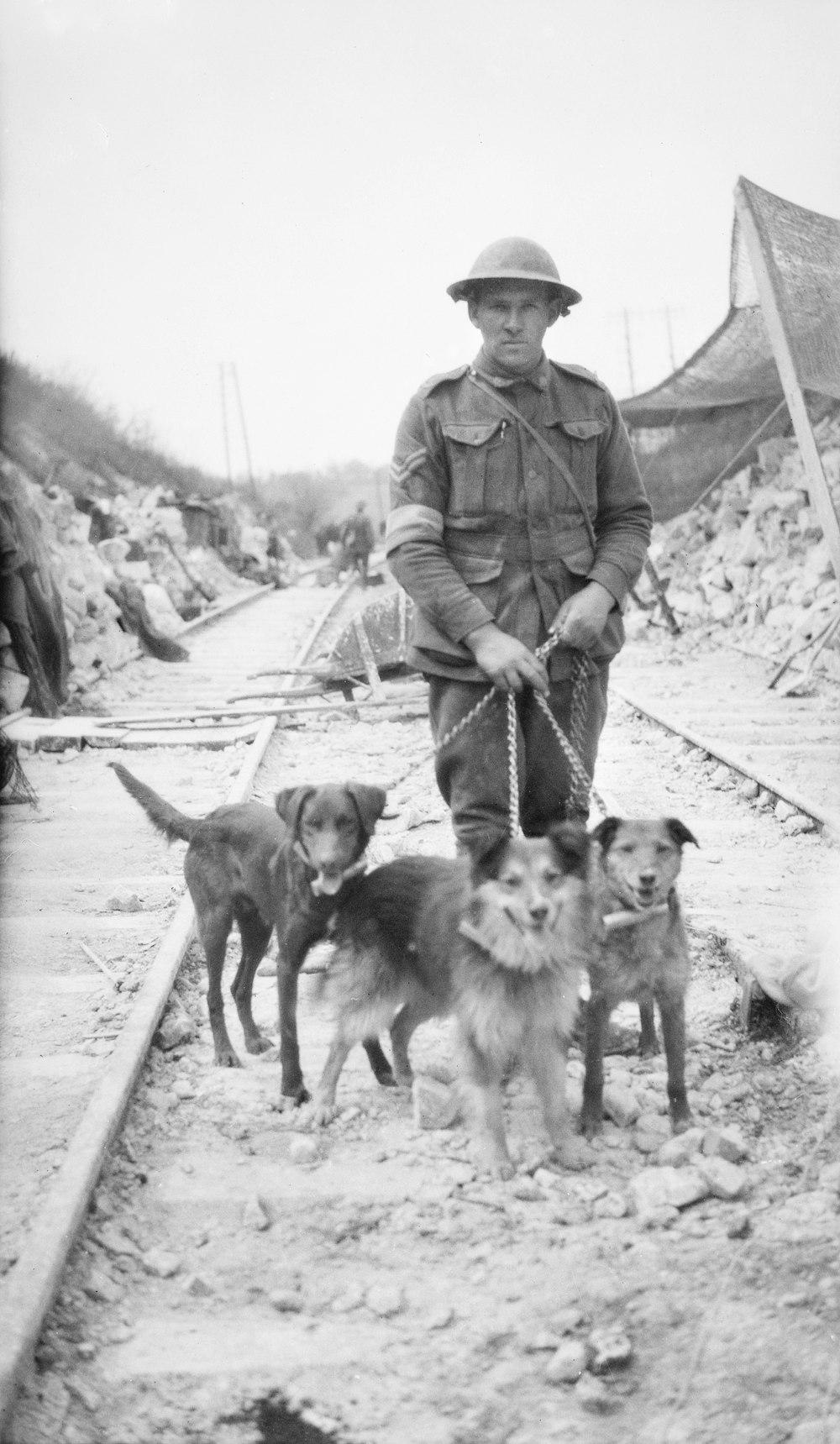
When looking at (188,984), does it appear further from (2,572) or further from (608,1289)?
(2,572)

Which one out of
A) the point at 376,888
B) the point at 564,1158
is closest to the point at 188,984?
the point at 376,888

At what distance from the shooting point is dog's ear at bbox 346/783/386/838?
3299 millimetres

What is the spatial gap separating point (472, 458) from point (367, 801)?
111 centimetres

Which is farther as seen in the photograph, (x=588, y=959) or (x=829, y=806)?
(x=829, y=806)

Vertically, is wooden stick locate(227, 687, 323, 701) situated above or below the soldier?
below

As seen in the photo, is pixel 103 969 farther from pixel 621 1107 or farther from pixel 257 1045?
pixel 621 1107

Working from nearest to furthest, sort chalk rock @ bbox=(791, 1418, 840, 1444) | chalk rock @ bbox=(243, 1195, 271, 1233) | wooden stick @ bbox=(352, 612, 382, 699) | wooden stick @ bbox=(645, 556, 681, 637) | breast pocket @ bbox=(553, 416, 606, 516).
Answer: chalk rock @ bbox=(791, 1418, 840, 1444), chalk rock @ bbox=(243, 1195, 271, 1233), breast pocket @ bbox=(553, 416, 606, 516), wooden stick @ bbox=(352, 612, 382, 699), wooden stick @ bbox=(645, 556, 681, 637)

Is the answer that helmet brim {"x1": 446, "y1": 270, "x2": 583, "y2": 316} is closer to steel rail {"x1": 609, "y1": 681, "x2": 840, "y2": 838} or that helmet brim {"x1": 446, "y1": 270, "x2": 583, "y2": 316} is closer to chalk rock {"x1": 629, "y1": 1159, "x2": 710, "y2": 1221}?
chalk rock {"x1": 629, "y1": 1159, "x2": 710, "y2": 1221}

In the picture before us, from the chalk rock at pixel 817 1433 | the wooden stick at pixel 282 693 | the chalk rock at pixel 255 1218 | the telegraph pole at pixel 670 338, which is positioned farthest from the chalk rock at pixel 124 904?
the wooden stick at pixel 282 693

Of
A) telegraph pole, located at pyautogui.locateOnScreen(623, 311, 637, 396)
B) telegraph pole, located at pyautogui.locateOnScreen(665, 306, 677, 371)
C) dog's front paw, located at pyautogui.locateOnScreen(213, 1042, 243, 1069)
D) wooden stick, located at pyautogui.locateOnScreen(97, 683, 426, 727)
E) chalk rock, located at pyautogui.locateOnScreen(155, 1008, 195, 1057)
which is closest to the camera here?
dog's front paw, located at pyautogui.locateOnScreen(213, 1042, 243, 1069)

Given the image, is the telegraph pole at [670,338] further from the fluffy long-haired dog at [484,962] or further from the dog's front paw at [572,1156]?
the dog's front paw at [572,1156]

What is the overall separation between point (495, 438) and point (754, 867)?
10.7ft

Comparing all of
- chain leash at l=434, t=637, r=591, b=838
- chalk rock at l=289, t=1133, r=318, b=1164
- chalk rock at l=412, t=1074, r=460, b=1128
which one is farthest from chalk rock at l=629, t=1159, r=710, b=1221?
chain leash at l=434, t=637, r=591, b=838

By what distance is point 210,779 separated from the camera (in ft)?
27.2
